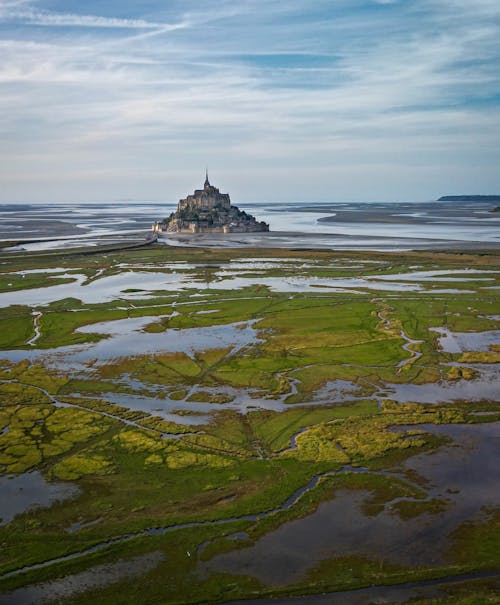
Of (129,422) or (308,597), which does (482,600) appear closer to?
(308,597)

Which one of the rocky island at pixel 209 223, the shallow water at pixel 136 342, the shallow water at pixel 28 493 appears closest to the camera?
the shallow water at pixel 28 493

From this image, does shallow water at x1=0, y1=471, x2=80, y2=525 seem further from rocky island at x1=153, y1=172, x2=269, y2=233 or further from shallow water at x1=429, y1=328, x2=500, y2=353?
rocky island at x1=153, y1=172, x2=269, y2=233

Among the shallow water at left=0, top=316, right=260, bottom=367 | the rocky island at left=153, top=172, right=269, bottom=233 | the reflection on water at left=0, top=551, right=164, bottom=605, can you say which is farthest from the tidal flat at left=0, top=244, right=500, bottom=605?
the rocky island at left=153, top=172, right=269, bottom=233

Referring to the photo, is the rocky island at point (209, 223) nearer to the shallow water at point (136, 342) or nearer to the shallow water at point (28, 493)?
the shallow water at point (136, 342)

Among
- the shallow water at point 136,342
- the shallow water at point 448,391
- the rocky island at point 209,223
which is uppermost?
the rocky island at point 209,223

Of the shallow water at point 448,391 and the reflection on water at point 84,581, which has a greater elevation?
the shallow water at point 448,391

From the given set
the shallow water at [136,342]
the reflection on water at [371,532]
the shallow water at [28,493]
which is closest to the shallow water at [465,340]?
the shallow water at [136,342]

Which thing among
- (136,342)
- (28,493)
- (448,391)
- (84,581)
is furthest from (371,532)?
(136,342)

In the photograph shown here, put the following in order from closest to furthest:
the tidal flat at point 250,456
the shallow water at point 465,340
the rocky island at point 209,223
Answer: the tidal flat at point 250,456 < the shallow water at point 465,340 < the rocky island at point 209,223
